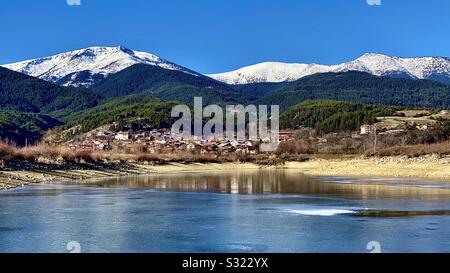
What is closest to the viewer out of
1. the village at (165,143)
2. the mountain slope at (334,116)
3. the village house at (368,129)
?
the village at (165,143)

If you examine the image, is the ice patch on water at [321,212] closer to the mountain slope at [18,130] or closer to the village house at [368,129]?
the village house at [368,129]

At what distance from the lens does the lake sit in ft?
61.4

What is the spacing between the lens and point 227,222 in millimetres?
24406

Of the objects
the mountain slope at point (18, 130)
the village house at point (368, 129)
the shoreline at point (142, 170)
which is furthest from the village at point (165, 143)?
the shoreline at point (142, 170)

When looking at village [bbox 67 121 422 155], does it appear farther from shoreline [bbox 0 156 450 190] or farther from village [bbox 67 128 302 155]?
shoreline [bbox 0 156 450 190]

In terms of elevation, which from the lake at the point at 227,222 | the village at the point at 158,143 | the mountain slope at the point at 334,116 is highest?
the mountain slope at the point at 334,116

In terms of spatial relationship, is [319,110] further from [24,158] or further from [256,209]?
[256,209]

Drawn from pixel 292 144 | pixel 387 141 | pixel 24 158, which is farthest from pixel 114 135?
pixel 24 158

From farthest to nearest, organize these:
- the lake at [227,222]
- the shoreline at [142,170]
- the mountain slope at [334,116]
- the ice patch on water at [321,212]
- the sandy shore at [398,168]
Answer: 1. the mountain slope at [334,116]
2. the sandy shore at [398,168]
3. the shoreline at [142,170]
4. the ice patch on water at [321,212]
5. the lake at [227,222]

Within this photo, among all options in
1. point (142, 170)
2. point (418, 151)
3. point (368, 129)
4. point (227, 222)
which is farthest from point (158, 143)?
point (227, 222)

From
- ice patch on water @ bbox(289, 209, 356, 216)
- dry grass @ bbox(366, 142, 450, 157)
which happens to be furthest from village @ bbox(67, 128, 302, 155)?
ice patch on water @ bbox(289, 209, 356, 216)

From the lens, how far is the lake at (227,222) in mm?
18719

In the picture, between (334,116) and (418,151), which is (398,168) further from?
(334,116)
